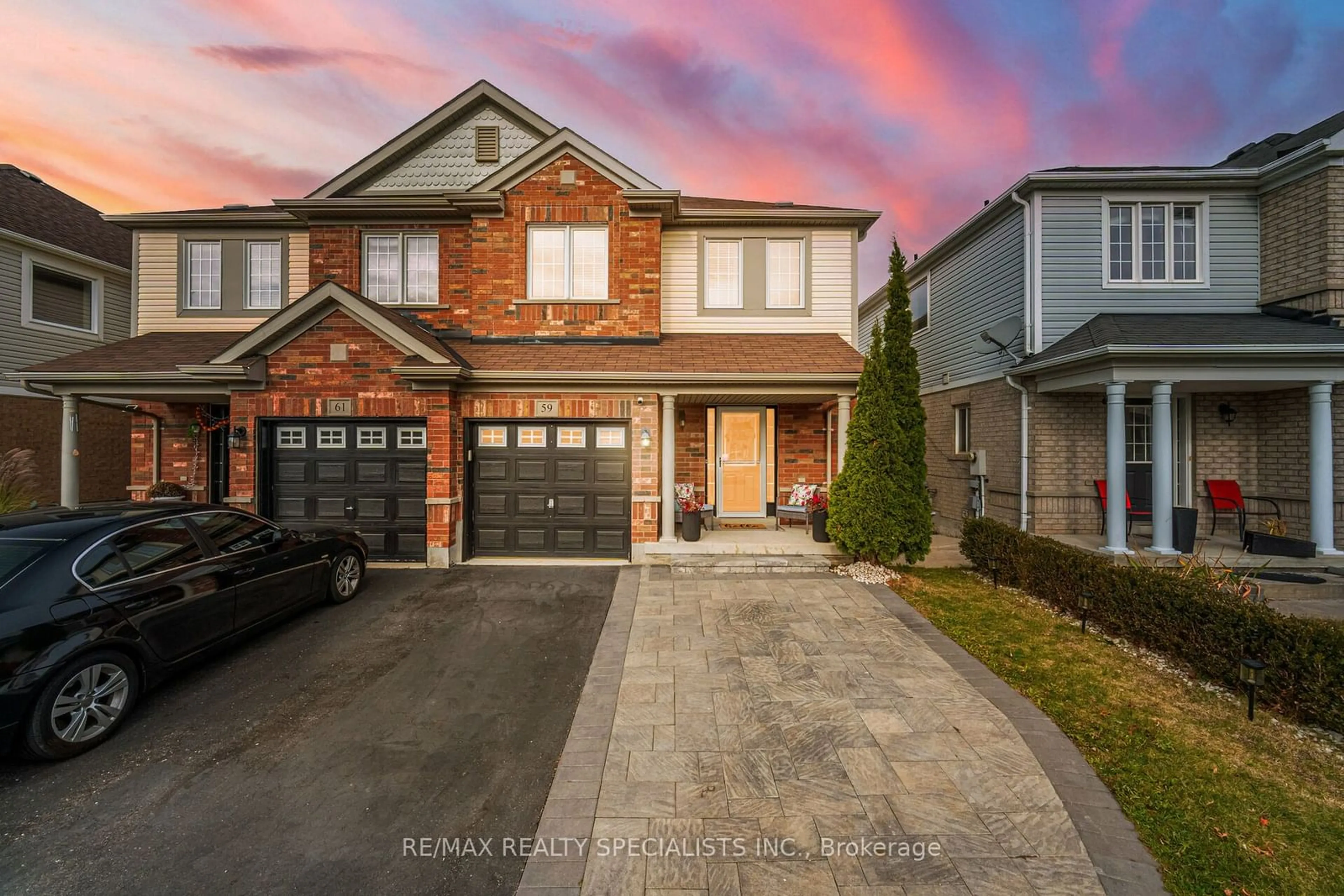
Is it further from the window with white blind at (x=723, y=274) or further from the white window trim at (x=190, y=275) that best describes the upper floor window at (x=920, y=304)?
the white window trim at (x=190, y=275)

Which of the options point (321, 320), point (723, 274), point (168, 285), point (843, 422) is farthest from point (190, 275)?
point (843, 422)

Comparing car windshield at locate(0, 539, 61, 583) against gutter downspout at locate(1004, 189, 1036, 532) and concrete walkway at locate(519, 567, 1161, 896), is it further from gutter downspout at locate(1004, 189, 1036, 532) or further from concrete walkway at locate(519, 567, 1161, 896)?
gutter downspout at locate(1004, 189, 1036, 532)

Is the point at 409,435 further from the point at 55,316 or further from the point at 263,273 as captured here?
the point at 55,316

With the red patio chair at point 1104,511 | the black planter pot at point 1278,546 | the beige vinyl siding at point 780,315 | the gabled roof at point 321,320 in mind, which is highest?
the beige vinyl siding at point 780,315

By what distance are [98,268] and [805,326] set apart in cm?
1644

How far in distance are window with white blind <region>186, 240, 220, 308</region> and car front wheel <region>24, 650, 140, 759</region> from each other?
367 inches

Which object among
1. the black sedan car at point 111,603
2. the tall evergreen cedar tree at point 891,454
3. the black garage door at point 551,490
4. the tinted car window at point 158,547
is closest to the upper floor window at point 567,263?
the black garage door at point 551,490

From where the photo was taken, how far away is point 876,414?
7422 millimetres

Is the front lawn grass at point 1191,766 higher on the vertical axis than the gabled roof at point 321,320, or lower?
lower

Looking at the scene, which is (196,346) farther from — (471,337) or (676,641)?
(676,641)

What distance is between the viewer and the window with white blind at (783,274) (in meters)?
9.59

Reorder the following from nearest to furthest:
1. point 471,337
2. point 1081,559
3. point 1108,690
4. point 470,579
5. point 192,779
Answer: point 192,779 → point 1108,690 → point 1081,559 → point 470,579 → point 471,337

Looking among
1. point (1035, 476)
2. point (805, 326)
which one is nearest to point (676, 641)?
point (805, 326)

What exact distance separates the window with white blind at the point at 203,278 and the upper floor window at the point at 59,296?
13.7ft
